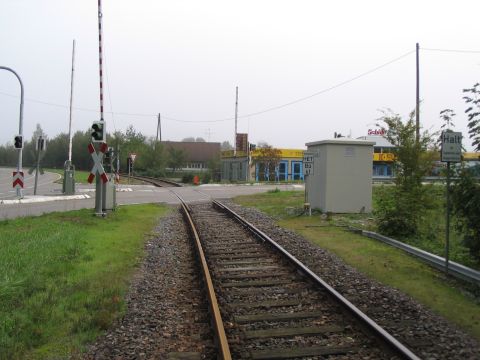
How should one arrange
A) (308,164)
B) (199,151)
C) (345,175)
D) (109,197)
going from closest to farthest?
1. (345,175)
2. (308,164)
3. (109,197)
4. (199,151)

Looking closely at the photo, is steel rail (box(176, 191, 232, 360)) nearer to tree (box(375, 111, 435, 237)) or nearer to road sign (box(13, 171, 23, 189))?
tree (box(375, 111, 435, 237))

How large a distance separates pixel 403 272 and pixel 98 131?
1021 cm

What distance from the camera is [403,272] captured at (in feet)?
27.7

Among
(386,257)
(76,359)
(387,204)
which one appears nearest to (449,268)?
(386,257)

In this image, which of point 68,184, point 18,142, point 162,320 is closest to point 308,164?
point 162,320

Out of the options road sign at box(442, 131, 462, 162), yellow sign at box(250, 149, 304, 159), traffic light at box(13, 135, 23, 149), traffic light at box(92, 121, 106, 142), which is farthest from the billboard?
road sign at box(442, 131, 462, 162)

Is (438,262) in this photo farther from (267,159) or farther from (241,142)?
(241,142)

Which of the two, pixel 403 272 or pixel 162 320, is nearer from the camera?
pixel 162 320

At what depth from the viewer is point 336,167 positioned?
16.8 meters

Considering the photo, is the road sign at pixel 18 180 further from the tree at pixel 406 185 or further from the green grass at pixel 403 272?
the tree at pixel 406 185

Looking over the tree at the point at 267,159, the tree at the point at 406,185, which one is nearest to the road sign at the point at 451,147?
the tree at the point at 406,185

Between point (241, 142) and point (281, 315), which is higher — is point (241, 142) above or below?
above

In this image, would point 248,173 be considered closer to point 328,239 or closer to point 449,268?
point 328,239

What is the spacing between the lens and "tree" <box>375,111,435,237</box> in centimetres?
1211
